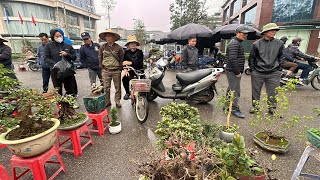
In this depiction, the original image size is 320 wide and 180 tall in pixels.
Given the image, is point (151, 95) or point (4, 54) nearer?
point (4, 54)

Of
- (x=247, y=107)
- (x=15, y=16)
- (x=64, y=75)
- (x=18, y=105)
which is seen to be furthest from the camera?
(x=15, y=16)

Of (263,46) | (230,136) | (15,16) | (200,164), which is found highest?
(15,16)

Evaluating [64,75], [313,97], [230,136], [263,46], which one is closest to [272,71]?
[263,46]

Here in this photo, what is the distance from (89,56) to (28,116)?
109 inches

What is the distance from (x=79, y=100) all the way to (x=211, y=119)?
12.1 ft

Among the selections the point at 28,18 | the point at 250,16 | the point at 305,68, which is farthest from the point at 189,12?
the point at 28,18

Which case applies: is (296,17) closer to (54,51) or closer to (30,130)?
(54,51)

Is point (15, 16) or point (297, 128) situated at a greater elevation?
point (15, 16)

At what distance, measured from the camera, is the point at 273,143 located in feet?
8.16

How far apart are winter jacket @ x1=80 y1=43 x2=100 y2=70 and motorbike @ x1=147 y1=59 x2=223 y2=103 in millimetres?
1587

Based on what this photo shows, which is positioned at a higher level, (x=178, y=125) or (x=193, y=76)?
(x=193, y=76)

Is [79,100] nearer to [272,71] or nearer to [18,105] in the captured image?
[18,105]

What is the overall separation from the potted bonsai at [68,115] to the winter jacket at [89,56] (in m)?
2.11

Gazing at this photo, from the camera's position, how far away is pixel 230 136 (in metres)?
2.40
